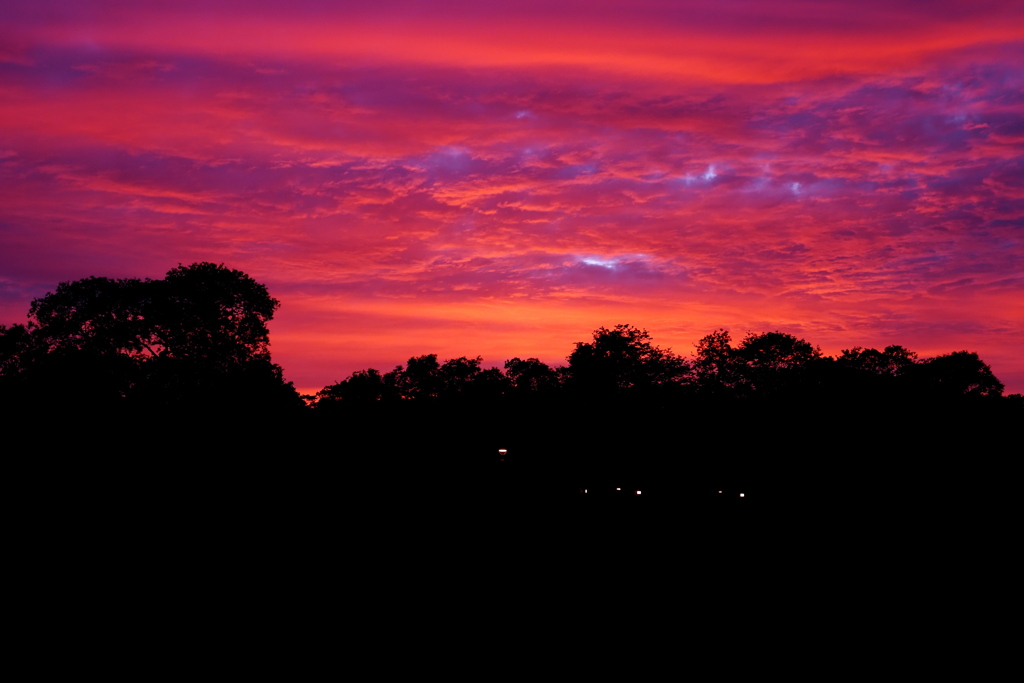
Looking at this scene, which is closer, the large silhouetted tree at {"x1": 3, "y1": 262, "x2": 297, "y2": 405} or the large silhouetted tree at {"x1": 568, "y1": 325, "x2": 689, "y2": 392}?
the large silhouetted tree at {"x1": 3, "y1": 262, "x2": 297, "y2": 405}

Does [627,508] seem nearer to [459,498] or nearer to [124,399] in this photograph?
[459,498]

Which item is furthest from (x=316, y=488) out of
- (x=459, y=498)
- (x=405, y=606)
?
(x=405, y=606)

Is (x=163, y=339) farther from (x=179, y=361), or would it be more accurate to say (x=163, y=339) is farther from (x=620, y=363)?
(x=620, y=363)

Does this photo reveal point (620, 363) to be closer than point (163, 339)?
No

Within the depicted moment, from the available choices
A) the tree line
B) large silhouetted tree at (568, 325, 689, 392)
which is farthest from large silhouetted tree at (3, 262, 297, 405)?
large silhouetted tree at (568, 325, 689, 392)

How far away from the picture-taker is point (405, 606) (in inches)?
575

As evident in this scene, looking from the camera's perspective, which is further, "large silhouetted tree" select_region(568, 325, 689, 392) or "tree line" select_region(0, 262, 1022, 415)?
"large silhouetted tree" select_region(568, 325, 689, 392)

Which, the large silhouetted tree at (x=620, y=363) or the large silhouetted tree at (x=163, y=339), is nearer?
the large silhouetted tree at (x=163, y=339)

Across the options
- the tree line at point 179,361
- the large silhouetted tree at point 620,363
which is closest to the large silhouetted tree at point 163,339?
the tree line at point 179,361

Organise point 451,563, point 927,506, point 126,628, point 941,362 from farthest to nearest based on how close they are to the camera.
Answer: point 941,362 < point 927,506 < point 451,563 < point 126,628

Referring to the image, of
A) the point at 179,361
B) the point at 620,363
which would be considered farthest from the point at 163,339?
the point at 620,363

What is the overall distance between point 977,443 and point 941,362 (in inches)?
1570

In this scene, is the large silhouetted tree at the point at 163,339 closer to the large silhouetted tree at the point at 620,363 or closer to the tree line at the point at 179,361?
the tree line at the point at 179,361

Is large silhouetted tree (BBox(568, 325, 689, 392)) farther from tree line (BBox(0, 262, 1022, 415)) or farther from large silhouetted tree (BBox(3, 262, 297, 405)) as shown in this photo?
large silhouetted tree (BBox(3, 262, 297, 405))
